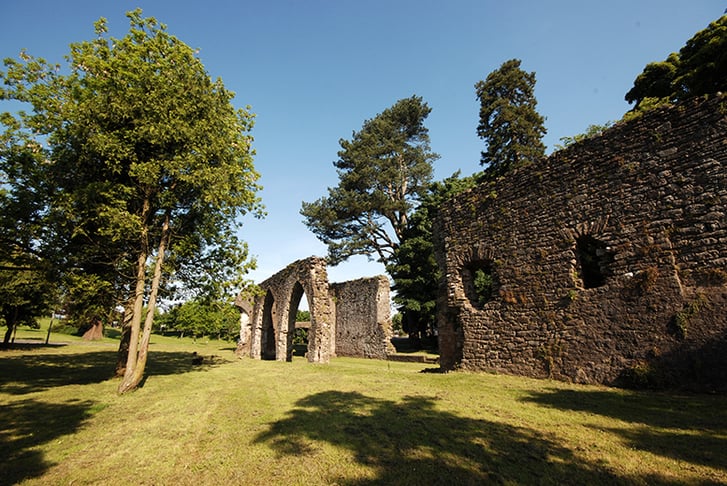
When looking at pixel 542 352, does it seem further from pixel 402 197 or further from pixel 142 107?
pixel 402 197

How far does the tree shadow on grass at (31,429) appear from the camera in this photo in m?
3.52

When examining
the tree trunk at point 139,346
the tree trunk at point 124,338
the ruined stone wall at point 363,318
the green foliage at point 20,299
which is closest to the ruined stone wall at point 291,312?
the ruined stone wall at point 363,318

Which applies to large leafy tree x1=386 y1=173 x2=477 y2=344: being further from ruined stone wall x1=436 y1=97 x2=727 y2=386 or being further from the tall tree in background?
ruined stone wall x1=436 y1=97 x2=727 y2=386

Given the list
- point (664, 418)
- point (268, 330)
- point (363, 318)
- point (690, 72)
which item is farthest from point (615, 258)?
point (268, 330)

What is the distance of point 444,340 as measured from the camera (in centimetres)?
1048

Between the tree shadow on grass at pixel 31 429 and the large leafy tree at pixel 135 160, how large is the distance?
1.63 m

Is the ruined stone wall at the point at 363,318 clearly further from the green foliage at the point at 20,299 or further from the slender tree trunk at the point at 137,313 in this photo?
the green foliage at the point at 20,299

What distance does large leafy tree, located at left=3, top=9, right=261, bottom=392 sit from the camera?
8.49 m

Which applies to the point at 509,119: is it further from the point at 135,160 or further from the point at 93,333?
the point at 93,333

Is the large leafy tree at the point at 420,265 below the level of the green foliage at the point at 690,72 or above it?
below

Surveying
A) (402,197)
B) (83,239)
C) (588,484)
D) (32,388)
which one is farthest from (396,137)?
(588,484)

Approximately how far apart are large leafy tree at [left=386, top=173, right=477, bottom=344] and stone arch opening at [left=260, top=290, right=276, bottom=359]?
10.0 meters

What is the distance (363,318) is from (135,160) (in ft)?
52.0

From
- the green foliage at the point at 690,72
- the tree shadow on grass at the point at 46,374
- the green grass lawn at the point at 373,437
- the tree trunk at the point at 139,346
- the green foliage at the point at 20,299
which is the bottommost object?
the green grass lawn at the point at 373,437
